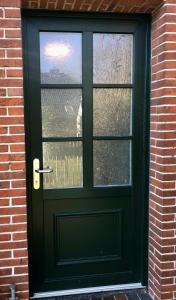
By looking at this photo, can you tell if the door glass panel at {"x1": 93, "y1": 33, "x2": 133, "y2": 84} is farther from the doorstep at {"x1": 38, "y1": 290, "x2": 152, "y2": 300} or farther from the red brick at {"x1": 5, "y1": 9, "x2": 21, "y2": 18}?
the doorstep at {"x1": 38, "y1": 290, "x2": 152, "y2": 300}

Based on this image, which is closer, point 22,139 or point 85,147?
point 22,139

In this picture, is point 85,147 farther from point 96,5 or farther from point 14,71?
point 96,5

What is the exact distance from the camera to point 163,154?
249cm

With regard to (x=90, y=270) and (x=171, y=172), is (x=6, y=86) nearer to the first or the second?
(x=171, y=172)

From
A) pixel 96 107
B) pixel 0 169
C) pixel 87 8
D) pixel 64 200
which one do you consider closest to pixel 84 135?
pixel 96 107

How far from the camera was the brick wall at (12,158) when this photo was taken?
230 centimetres

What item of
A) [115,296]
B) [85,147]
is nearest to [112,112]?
[85,147]

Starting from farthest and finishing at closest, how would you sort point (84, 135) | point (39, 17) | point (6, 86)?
1. point (84, 135)
2. point (39, 17)
3. point (6, 86)

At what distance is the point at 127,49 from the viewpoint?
8.84 feet

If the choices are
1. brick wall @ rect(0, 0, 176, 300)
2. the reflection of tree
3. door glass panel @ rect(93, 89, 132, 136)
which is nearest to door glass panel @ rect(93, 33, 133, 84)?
the reflection of tree

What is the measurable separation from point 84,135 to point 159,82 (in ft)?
2.41

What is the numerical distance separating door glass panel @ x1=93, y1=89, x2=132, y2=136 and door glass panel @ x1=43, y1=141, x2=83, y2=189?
0.83 ft

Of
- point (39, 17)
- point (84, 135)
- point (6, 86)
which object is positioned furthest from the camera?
point (84, 135)

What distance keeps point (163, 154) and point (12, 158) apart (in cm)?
115
